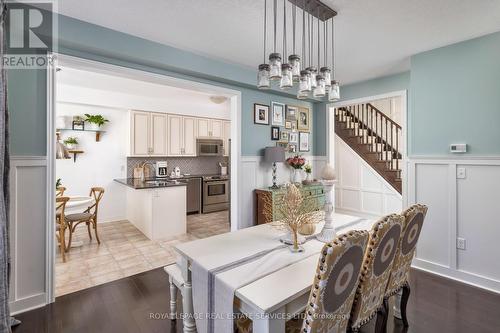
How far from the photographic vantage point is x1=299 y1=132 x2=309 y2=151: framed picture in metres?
4.45

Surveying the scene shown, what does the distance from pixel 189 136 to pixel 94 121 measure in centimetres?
192

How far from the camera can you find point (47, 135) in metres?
2.22

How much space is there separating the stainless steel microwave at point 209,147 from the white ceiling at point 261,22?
3.27 m

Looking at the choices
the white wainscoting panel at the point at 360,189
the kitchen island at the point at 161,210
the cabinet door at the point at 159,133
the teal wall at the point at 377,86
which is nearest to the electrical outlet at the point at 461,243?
the teal wall at the point at 377,86

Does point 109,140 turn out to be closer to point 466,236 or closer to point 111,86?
point 111,86

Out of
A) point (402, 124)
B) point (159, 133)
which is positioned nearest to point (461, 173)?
point (402, 124)

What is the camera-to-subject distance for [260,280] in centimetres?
129

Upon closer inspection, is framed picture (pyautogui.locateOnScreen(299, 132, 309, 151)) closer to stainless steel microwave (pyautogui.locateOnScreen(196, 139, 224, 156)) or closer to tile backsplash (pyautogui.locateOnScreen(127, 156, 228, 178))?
stainless steel microwave (pyautogui.locateOnScreen(196, 139, 224, 156))

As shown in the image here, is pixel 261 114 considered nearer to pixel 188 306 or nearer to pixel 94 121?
pixel 188 306

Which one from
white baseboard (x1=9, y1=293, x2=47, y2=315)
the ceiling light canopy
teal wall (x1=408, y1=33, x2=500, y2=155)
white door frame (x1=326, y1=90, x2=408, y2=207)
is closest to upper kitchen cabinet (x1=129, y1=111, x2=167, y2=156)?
white baseboard (x1=9, y1=293, x2=47, y2=315)

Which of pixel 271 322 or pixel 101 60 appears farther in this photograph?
pixel 101 60

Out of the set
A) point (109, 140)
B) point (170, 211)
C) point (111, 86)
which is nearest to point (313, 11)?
point (170, 211)

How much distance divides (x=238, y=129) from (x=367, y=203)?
10.9ft

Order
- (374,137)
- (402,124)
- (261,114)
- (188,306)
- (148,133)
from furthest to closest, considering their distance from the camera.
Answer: (374,137) → (148,133) → (261,114) → (402,124) → (188,306)
